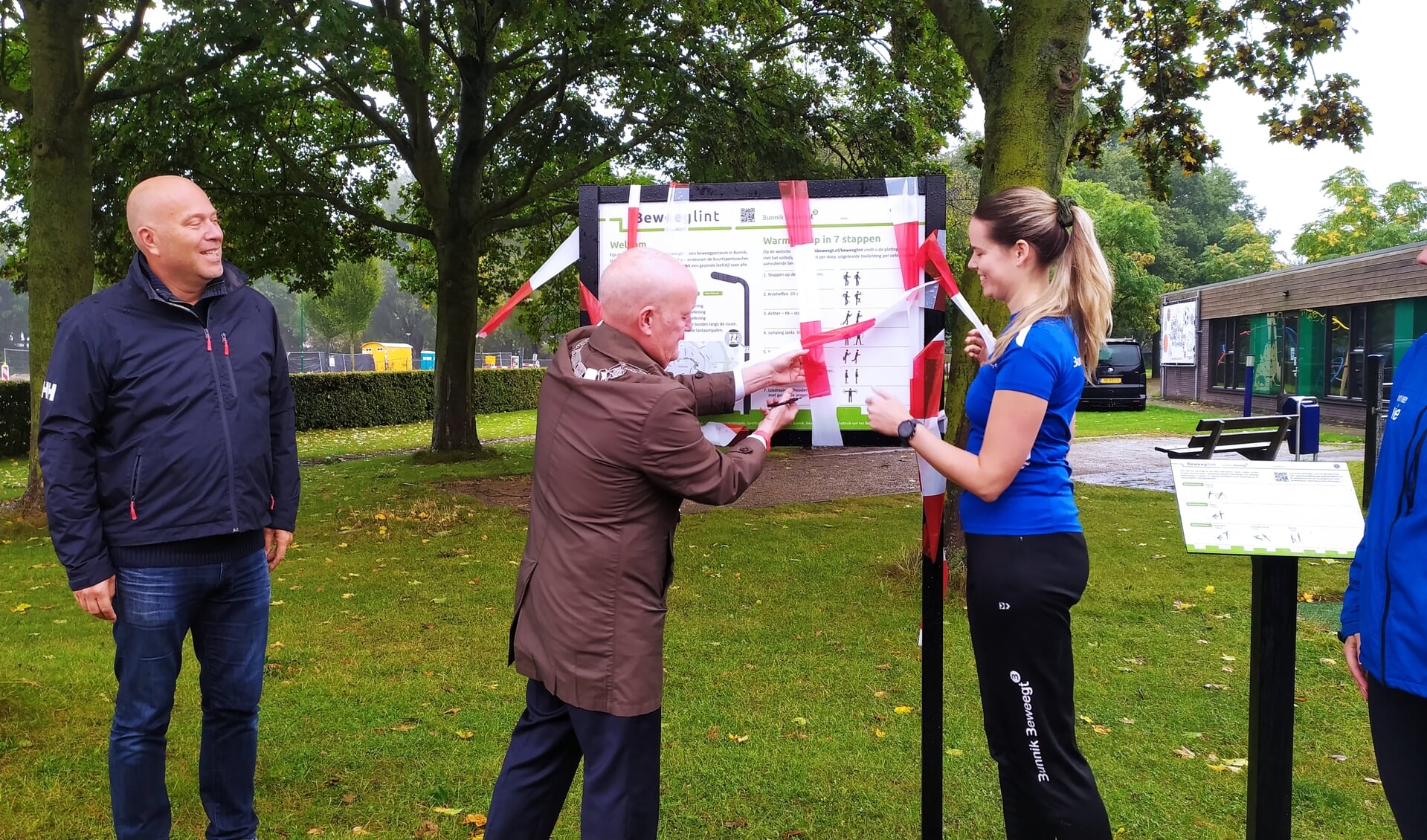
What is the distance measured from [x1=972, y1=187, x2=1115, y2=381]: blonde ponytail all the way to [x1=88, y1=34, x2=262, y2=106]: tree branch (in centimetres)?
941

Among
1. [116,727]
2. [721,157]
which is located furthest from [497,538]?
[116,727]

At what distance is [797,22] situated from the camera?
566 inches

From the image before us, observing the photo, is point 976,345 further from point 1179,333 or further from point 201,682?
point 1179,333

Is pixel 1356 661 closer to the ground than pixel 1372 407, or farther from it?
closer to the ground

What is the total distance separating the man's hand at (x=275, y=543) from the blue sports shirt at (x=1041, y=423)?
7.36 ft

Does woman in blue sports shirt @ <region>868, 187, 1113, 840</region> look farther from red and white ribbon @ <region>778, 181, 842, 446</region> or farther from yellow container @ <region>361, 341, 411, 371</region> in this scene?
yellow container @ <region>361, 341, 411, 371</region>

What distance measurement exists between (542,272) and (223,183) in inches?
488

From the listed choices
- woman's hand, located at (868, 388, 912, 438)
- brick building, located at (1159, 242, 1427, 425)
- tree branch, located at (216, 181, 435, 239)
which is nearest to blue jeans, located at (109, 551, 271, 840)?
woman's hand, located at (868, 388, 912, 438)

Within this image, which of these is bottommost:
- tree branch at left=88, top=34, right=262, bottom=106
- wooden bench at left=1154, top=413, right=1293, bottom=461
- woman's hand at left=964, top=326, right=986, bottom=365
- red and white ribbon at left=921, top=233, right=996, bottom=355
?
wooden bench at left=1154, top=413, right=1293, bottom=461

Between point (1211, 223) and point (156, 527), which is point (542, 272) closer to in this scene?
point (156, 527)

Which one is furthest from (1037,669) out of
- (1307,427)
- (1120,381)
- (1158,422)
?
(1120,381)

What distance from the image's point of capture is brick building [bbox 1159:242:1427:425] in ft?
67.5

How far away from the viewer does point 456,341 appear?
52.6ft

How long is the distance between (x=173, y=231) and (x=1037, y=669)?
2.76 metres
